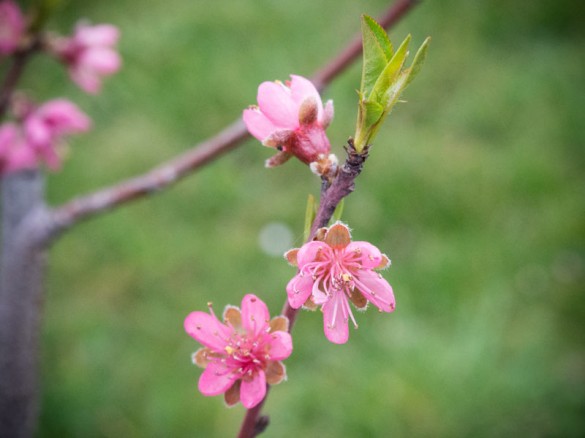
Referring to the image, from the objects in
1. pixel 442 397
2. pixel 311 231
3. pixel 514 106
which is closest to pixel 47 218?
pixel 311 231

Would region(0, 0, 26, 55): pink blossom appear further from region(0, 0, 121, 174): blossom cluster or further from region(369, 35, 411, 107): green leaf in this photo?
region(369, 35, 411, 107): green leaf

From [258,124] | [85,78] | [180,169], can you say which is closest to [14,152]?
[85,78]

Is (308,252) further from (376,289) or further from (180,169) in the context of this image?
(180,169)

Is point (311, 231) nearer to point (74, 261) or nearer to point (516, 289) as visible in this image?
point (516, 289)

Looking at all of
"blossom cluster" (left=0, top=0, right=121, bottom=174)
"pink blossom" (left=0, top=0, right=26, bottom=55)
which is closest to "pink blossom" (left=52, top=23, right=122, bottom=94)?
"blossom cluster" (left=0, top=0, right=121, bottom=174)

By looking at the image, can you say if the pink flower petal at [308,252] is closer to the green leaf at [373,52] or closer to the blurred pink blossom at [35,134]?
the green leaf at [373,52]

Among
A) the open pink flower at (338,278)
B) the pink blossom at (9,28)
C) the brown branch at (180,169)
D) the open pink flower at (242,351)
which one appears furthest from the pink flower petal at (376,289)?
the pink blossom at (9,28)

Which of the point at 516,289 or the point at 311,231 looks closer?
the point at 311,231

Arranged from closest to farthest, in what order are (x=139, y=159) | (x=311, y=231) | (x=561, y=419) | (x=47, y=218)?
(x=311, y=231) → (x=47, y=218) → (x=561, y=419) → (x=139, y=159)
